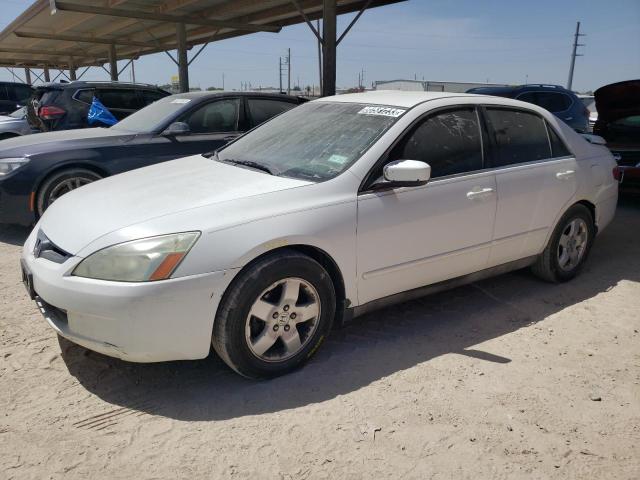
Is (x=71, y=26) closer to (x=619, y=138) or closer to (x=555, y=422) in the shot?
(x=619, y=138)

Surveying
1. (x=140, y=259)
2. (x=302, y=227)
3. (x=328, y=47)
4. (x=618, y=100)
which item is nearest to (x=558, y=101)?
(x=618, y=100)

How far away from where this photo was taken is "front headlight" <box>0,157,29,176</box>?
5227mm

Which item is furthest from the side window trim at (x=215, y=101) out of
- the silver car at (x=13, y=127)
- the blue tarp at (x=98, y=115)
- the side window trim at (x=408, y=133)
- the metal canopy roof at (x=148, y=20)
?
the silver car at (x=13, y=127)

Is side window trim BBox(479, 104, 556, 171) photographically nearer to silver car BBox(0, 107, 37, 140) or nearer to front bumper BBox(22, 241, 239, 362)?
front bumper BBox(22, 241, 239, 362)

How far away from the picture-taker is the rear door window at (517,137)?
3754 mm

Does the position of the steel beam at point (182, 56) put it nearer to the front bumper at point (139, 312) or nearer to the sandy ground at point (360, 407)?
the sandy ground at point (360, 407)

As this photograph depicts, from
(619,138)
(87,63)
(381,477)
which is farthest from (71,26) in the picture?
(381,477)

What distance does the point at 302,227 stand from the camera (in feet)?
8.98

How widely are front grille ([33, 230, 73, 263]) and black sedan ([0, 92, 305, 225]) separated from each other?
264 centimetres

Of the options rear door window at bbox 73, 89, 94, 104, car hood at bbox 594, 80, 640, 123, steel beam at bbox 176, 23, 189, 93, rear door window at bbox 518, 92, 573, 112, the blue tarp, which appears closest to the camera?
car hood at bbox 594, 80, 640, 123

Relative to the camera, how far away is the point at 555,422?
258 centimetres

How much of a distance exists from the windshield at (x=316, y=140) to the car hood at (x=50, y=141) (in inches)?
98.9

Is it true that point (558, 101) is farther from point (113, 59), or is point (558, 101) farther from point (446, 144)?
point (113, 59)

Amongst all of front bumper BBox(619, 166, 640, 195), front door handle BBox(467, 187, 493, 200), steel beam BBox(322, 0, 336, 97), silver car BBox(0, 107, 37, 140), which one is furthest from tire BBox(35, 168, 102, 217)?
front bumper BBox(619, 166, 640, 195)
